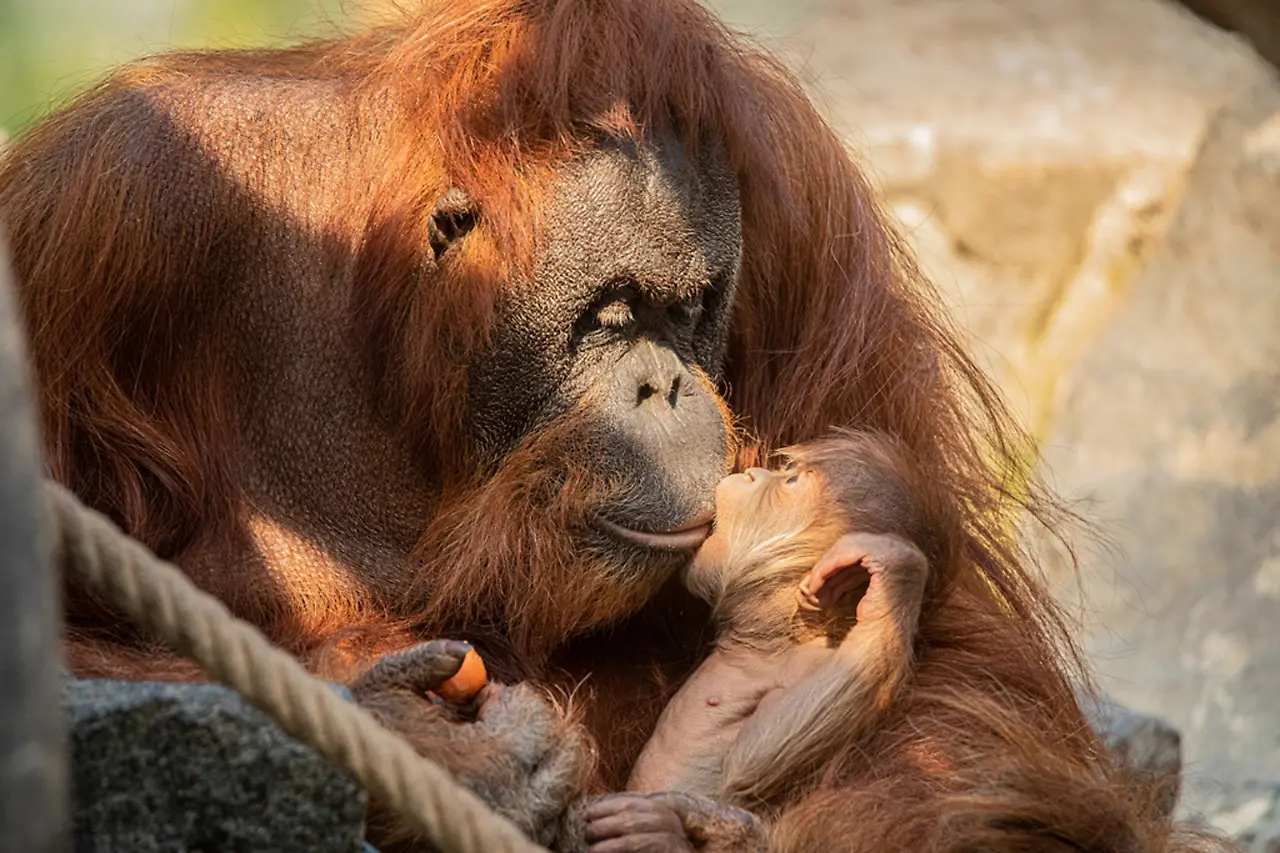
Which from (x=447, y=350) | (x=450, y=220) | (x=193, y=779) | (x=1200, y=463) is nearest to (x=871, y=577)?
(x=447, y=350)

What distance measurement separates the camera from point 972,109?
7.15 metres

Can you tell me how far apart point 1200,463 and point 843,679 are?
3.63 m

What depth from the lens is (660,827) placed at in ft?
6.51

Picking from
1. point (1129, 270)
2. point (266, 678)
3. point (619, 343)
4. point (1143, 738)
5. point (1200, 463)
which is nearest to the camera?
point (266, 678)

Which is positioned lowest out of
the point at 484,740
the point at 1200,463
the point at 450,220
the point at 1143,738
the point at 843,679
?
the point at 1200,463

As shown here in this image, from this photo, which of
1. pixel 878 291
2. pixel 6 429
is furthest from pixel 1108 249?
pixel 6 429

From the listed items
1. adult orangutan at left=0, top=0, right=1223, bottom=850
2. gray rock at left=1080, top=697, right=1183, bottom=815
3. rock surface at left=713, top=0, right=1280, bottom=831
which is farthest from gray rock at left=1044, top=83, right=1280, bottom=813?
adult orangutan at left=0, top=0, right=1223, bottom=850

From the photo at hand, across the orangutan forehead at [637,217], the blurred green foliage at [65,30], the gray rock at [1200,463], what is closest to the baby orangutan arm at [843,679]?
the orangutan forehead at [637,217]

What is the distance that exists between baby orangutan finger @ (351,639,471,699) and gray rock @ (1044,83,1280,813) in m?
2.86

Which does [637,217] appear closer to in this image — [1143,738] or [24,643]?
[24,643]

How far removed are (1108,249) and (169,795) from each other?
18.8 feet

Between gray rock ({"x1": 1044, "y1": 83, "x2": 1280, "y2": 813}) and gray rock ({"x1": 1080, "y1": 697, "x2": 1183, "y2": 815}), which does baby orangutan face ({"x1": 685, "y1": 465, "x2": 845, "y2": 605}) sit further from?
gray rock ({"x1": 1044, "y1": 83, "x2": 1280, "y2": 813})

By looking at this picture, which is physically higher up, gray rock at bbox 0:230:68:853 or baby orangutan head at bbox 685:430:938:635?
gray rock at bbox 0:230:68:853

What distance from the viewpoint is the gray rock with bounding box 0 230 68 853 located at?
3.56ft
